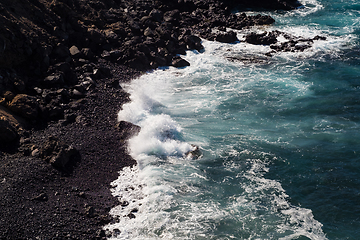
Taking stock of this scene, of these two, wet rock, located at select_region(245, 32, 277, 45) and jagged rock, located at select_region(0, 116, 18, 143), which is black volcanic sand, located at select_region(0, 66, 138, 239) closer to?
jagged rock, located at select_region(0, 116, 18, 143)

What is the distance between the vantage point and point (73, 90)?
2784 cm

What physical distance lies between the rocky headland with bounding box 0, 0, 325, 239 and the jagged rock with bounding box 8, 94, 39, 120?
0.07 metres

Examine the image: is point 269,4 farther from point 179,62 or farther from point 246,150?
point 246,150

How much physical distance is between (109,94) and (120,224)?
1455 centimetres

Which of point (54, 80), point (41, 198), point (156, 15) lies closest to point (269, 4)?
point (156, 15)

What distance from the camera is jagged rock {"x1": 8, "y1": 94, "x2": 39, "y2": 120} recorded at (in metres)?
23.4

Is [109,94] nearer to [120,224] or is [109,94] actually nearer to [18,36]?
[18,36]

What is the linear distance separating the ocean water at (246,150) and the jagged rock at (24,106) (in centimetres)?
682

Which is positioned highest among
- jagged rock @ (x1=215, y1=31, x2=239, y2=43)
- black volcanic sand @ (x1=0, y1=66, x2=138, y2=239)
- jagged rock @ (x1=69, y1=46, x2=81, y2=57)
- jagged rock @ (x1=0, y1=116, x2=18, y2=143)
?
jagged rock @ (x1=69, y1=46, x2=81, y2=57)

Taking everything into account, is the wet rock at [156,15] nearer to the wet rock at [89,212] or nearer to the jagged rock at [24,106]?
the jagged rock at [24,106]

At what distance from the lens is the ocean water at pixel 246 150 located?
57.0 ft

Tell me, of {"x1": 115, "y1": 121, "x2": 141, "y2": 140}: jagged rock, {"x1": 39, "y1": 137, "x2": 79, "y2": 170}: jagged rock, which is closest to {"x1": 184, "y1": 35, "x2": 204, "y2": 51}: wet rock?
{"x1": 115, "y1": 121, "x2": 141, "y2": 140}: jagged rock

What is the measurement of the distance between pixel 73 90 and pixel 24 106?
5133 mm

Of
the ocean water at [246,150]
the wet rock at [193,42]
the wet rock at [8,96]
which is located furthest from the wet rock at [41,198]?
the wet rock at [193,42]
